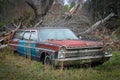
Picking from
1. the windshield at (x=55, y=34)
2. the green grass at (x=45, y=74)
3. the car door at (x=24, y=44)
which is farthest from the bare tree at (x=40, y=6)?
the green grass at (x=45, y=74)

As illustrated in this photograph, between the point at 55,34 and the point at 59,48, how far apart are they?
1.89 meters

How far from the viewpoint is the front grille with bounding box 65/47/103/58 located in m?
10.2

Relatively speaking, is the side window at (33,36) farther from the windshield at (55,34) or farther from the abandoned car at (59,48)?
the windshield at (55,34)

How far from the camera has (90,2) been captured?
26.9 m

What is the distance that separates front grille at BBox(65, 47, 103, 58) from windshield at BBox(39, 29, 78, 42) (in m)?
1.48

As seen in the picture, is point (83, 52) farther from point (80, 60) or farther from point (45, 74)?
point (45, 74)

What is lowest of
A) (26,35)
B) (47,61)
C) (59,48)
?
(47,61)

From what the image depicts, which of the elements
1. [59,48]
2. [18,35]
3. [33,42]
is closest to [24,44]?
[33,42]

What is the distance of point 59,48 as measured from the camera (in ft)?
33.2

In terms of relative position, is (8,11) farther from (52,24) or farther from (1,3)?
(52,24)

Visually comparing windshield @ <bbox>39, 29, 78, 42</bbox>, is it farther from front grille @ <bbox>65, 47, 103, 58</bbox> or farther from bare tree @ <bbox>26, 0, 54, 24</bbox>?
bare tree @ <bbox>26, 0, 54, 24</bbox>

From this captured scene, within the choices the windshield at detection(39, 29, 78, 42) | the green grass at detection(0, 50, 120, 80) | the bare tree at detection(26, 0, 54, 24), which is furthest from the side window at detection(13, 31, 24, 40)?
the bare tree at detection(26, 0, 54, 24)

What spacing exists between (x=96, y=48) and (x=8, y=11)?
22.1 metres

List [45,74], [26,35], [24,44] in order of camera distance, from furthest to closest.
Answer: [26,35], [24,44], [45,74]
